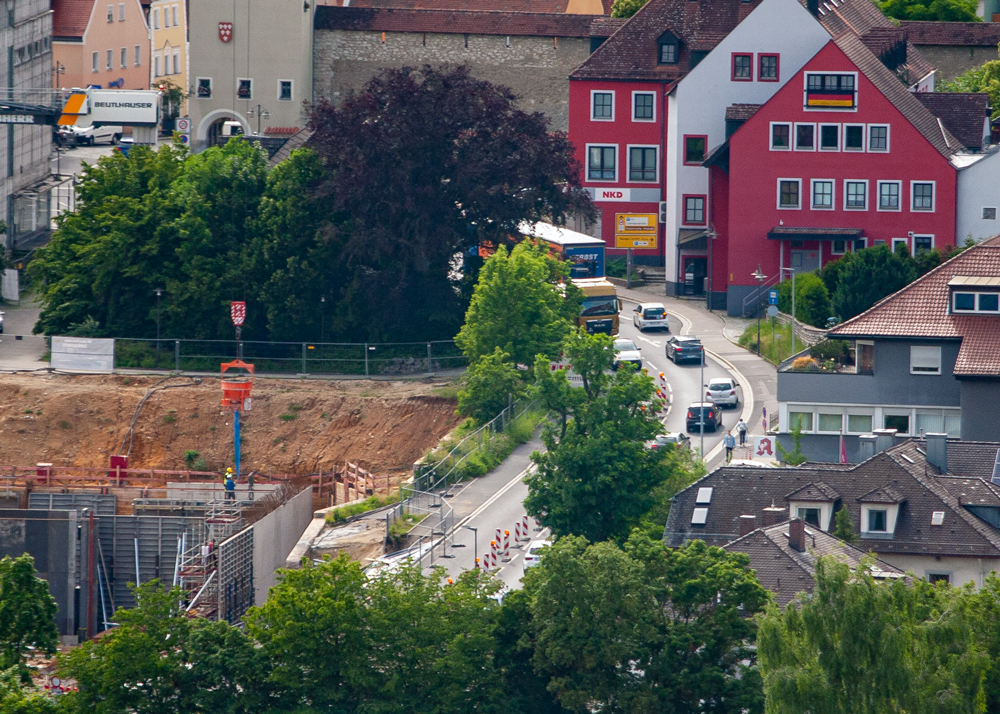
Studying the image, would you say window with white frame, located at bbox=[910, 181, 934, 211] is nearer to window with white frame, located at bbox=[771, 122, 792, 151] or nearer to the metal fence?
window with white frame, located at bbox=[771, 122, 792, 151]

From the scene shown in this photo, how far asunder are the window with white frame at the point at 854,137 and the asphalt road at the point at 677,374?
1127 cm

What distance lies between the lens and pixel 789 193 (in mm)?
93000

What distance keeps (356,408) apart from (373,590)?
29585 millimetres

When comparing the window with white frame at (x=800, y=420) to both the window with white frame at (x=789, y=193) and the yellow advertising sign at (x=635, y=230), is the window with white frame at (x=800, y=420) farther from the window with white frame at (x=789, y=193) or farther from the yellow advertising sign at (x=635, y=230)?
the yellow advertising sign at (x=635, y=230)

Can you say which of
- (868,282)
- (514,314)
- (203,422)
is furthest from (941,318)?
(203,422)

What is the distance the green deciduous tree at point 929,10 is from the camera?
128 metres

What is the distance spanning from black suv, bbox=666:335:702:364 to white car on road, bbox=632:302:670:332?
5.62m

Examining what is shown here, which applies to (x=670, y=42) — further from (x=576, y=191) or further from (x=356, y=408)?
(x=356, y=408)

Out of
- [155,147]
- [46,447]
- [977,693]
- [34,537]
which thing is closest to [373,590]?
[977,693]

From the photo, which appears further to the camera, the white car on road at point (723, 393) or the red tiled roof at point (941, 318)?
the white car on road at point (723, 393)

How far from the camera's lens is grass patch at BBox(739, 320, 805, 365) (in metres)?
82.4

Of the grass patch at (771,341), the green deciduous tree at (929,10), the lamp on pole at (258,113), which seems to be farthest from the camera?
the green deciduous tree at (929,10)

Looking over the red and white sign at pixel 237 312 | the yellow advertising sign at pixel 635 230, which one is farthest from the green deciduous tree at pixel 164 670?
the yellow advertising sign at pixel 635 230

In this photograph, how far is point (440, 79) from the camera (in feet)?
267
